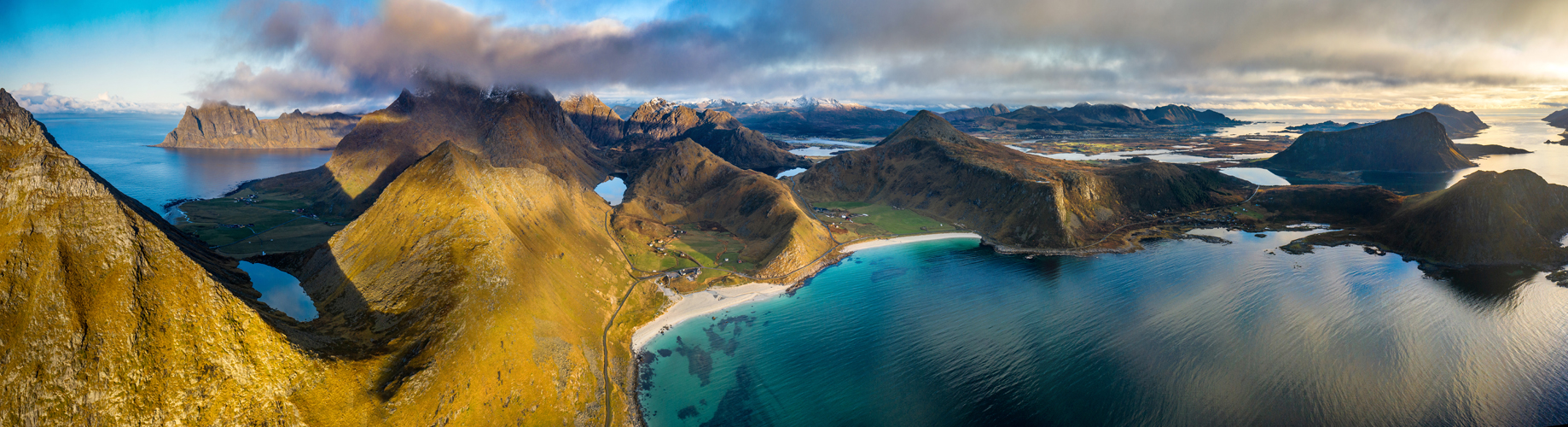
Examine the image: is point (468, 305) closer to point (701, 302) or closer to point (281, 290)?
point (281, 290)

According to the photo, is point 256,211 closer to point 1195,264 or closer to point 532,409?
point 532,409

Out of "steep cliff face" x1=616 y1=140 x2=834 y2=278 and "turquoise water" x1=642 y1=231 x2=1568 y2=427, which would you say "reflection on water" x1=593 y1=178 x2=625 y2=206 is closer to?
"steep cliff face" x1=616 y1=140 x2=834 y2=278

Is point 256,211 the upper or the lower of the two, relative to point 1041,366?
upper

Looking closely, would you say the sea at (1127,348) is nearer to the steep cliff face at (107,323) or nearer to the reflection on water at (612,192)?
the steep cliff face at (107,323)

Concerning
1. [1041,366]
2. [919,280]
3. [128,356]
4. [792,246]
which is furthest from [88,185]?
[919,280]

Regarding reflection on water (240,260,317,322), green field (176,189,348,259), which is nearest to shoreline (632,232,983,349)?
reflection on water (240,260,317,322)
